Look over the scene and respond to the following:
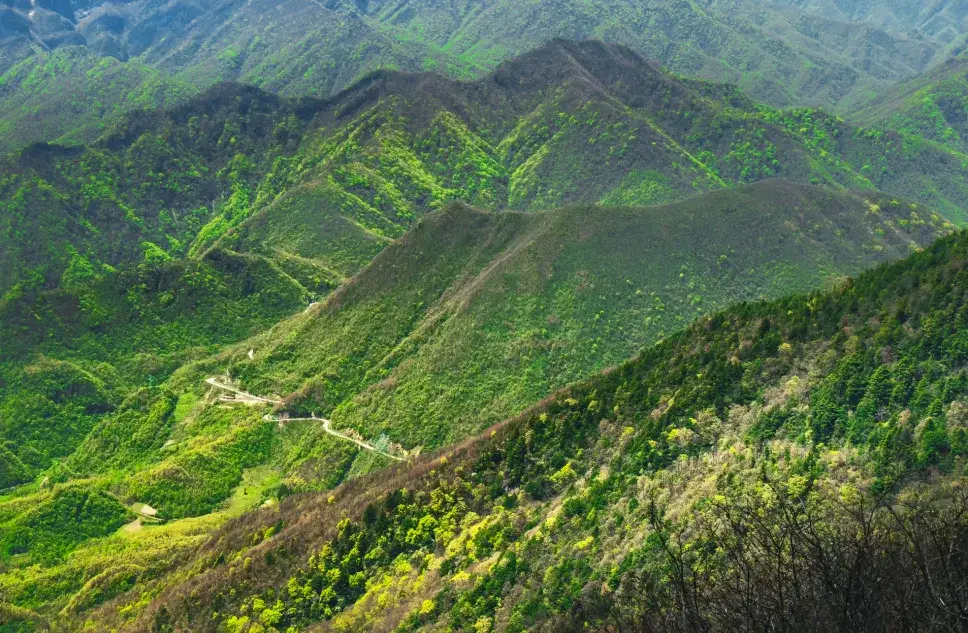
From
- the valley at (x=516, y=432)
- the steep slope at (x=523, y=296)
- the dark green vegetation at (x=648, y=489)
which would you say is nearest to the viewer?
the valley at (x=516, y=432)

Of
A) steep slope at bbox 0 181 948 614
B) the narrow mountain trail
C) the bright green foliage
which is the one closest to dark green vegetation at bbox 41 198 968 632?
the bright green foliage

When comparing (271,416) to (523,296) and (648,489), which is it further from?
(648,489)

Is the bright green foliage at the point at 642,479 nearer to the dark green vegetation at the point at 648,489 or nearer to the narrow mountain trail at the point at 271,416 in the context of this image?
the dark green vegetation at the point at 648,489

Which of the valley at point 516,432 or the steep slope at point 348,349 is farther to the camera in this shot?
the steep slope at point 348,349

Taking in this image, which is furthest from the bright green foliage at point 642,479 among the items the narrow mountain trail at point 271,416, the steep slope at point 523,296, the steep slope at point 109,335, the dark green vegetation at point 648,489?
the steep slope at point 109,335

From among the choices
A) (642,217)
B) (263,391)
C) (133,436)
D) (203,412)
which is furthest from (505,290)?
(133,436)

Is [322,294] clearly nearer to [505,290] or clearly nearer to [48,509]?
[505,290]
